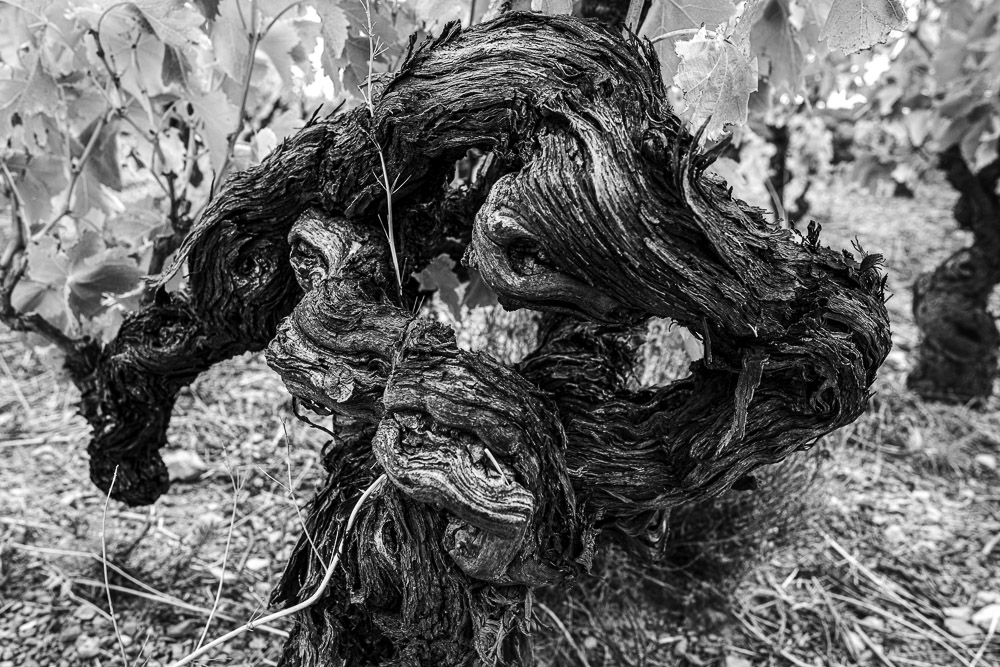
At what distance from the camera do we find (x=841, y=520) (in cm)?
256

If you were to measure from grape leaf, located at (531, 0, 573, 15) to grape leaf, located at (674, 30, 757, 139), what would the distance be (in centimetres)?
28

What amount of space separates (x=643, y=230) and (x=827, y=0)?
65 cm

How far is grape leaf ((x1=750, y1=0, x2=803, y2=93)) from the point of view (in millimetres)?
1551

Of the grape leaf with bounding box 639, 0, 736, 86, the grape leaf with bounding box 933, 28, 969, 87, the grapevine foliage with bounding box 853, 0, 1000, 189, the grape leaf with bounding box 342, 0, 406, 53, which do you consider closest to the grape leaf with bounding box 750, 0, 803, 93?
the grape leaf with bounding box 639, 0, 736, 86

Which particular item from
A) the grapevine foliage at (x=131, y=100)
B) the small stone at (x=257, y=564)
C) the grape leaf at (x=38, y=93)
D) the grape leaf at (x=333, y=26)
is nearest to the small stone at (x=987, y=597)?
the small stone at (x=257, y=564)

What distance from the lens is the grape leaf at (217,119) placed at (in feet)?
5.51

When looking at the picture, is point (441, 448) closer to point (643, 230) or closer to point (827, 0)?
point (643, 230)

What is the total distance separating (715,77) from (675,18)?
280mm

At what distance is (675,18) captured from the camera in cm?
133

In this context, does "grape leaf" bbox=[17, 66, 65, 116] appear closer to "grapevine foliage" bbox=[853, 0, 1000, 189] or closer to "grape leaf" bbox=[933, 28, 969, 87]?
"grapevine foliage" bbox=[853, 0, 1000, 189]

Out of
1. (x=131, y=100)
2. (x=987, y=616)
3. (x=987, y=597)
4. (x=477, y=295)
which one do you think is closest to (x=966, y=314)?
(x=987, y=597)

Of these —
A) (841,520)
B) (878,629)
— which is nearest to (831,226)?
(841,520)

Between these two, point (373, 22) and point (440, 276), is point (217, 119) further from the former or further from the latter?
point (440, 276)

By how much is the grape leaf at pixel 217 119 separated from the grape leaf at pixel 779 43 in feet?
3.63
